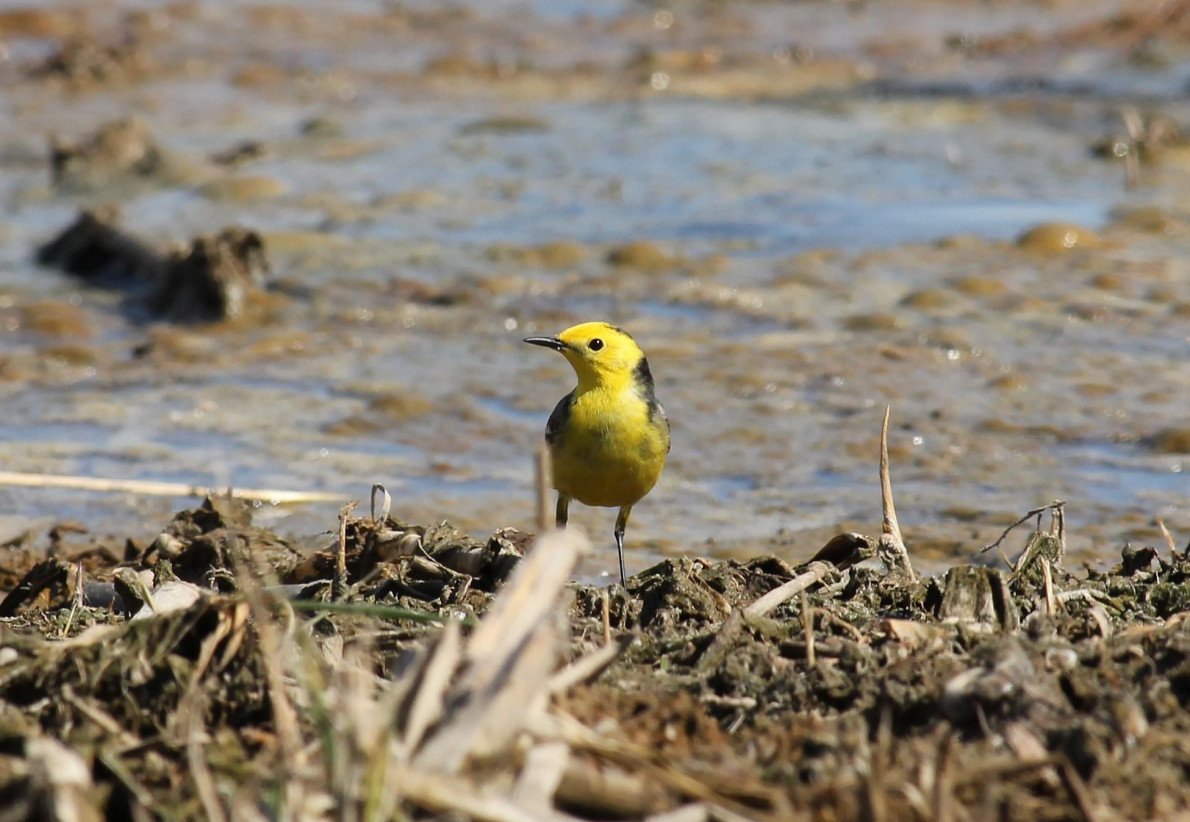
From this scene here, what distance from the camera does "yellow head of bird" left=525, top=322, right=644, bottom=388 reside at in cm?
662

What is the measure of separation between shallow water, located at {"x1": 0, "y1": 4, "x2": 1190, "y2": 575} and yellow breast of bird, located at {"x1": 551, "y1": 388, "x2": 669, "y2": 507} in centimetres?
38

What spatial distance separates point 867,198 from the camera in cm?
1234

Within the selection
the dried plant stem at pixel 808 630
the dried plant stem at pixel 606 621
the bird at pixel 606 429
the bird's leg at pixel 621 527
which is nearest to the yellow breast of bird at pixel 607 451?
the bird at pixel 606 429

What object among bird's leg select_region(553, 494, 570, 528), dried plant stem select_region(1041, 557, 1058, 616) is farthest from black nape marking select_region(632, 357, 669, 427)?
dried plant stem select_region(1041, 557, 1058, 616)

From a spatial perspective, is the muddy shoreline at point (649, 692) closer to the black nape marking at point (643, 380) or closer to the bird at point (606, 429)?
the bird at point (606, 429)

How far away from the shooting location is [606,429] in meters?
6.31

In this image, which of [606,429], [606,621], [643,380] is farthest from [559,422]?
[606,621]

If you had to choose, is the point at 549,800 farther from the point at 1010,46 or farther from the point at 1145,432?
the point at 1010,46

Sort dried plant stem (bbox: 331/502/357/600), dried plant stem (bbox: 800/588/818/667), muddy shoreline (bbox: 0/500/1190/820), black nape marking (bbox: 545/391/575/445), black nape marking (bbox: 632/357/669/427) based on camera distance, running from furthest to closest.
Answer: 1. black nape marking (bbox: 632/357/669/427)
2. black nape marking (bbox: 545/391/575/445)
3. dried plant stem (bbox: 331/502/357/600)
4. dried plant stem (bbox: 800/588/818/667)
5. muddy shoreline (bbox: 0/500/1190/820)

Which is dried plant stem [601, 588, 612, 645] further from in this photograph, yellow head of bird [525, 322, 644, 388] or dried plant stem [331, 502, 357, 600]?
yellow head of bird [525, 322, 644, 388]

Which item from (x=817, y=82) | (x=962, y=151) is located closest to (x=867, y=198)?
(x=962, y=151)

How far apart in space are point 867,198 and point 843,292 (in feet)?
7.75

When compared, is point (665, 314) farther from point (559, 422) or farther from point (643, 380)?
point (559, 422)

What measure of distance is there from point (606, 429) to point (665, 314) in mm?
3731
